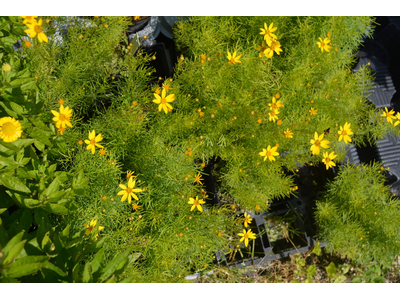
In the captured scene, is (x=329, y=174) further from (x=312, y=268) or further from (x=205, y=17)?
(x=205, y=17)

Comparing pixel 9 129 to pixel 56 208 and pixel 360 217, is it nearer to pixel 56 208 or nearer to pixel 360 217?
pixel 56 208

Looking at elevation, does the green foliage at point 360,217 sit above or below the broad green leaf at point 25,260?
below

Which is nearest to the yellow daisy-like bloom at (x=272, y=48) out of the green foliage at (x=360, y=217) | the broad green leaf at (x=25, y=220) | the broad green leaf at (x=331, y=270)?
the green foliage at (x=360, y=217)

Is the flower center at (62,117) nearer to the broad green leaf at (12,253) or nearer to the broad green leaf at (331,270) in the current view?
the broad green leaf at (12,253)

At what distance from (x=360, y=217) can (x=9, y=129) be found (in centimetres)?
214

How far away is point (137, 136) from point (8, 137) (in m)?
0.72

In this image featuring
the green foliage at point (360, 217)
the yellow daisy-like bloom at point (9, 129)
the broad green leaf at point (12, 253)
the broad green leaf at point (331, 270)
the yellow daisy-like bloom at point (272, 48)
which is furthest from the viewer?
the broad green leaf at point (331, 270)

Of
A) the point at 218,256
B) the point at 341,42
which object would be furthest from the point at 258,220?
the point at 341,42

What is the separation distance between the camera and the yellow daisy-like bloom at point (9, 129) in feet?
2.71

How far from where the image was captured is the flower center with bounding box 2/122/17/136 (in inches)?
32.7

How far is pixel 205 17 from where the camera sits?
160 centimetres

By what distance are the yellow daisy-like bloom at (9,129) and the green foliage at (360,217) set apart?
6.14 ft

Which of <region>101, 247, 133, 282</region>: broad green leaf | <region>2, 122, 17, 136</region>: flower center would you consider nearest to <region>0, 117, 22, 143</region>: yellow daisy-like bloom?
<region>2, 122, 17, 136</region>: flower center

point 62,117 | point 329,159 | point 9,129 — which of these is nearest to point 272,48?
point 329,159
